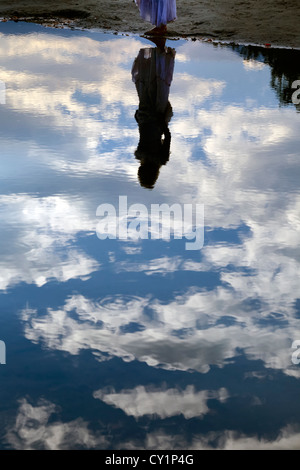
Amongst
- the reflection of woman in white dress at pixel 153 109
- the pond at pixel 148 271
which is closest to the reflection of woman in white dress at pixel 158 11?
the reflection of woman in white dress at pixel 153 109

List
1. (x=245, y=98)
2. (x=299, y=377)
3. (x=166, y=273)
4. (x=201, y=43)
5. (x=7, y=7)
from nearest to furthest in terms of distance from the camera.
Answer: (x=299, y=377)
(x=166, y=273)
(x=245, y=98)
(x=201, y=43)
(x=7, y=7)

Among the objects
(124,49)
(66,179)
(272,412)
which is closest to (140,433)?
(272,412)

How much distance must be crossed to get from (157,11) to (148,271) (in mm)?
7563

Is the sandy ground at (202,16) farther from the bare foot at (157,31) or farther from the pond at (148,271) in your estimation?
the pond at (148,271)

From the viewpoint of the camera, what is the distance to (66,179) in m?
4.66

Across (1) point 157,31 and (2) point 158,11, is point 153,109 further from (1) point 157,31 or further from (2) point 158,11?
(1) point 157,31

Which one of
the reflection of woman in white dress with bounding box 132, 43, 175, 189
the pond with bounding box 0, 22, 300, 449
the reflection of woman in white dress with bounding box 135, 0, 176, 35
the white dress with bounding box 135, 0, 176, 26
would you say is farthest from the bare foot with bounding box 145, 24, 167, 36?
the pond with bounding box 0, 22, 300, 449

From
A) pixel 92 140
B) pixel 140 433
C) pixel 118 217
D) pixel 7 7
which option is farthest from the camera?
pixel 7 7

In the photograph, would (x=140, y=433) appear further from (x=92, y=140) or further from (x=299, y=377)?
(x=92, y=140)

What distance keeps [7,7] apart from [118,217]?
8868mm

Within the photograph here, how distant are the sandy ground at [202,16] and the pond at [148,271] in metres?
3.84

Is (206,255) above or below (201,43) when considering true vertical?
below

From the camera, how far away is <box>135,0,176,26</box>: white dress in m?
9.87

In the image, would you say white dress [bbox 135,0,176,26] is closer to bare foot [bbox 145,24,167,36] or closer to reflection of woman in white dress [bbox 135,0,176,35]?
reflection of woman in white dress [bbox 135,0,176,35]
